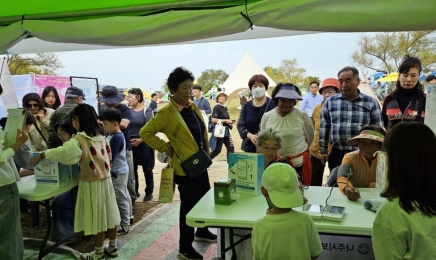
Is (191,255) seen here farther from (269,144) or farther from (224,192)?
(269,144)

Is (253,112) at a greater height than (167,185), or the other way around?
(253,112)

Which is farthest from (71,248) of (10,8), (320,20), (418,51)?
(418,51)

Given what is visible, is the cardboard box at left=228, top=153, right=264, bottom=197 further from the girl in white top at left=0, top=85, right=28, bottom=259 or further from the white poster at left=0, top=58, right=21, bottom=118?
the white poster at left=0, top=58, right=21, bottom=118

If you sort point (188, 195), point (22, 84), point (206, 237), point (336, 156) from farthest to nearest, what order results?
point (22, 84)
point (206, 237)
point (336, 156)
point (188, 195)

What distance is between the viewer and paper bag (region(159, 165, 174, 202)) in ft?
8.11

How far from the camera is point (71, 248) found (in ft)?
9.53

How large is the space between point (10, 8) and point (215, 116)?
4.32m

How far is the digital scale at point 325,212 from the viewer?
63.4 inches

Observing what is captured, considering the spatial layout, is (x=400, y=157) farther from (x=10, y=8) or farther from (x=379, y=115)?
(x=10, y=8)

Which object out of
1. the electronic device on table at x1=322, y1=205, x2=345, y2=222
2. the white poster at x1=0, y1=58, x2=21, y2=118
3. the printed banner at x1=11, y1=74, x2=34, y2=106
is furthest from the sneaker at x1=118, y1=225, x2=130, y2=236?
the printed banner at x1=11, y1=74, x2=34, y2=106

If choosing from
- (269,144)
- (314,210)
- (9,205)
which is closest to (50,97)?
(9,205)

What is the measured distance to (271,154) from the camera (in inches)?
90.6

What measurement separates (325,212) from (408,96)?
1.63 metres

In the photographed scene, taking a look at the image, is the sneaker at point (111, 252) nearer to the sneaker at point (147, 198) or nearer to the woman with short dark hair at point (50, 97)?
the sneaker at point (147, 198)
